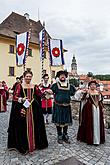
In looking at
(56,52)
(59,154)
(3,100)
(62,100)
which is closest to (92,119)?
(62,100)

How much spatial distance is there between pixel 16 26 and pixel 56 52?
19478 millimetres

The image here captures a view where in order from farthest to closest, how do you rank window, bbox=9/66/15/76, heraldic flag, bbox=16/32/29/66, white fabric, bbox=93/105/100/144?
window, bbox=9/66/15/76, heraldic flag, bbox=16/32/29/66, white fabric, bbox=93/105/100/144

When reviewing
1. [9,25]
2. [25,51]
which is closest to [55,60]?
[25,51]

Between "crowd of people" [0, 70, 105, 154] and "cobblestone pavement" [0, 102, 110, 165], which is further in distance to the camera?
"crowd of people" [0, 70, 105, 154]

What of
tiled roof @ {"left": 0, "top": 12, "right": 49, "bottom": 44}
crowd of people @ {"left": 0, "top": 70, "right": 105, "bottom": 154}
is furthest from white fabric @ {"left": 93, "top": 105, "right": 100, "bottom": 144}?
tiled roof @ {"left": 0, "top": 12, "right": 49, "bottom": 44}

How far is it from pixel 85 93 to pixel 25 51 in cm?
202

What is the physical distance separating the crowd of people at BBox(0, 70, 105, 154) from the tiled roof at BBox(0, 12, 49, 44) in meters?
18.0

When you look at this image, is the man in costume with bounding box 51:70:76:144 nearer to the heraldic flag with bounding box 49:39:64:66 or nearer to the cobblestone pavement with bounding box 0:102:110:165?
the cobblestone pavement with bounding box 0:102:110:165

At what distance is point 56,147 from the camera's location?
4.52 metres

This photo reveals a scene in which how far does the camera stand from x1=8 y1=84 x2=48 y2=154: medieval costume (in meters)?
4.16

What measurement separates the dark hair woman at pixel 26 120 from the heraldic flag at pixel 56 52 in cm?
224

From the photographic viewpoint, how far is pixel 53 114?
489 centimetres

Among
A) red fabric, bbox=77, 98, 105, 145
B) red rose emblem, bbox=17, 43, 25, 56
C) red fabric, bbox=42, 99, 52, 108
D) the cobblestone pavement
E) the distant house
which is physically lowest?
the cobblestone pavement

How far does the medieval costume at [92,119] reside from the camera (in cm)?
468
